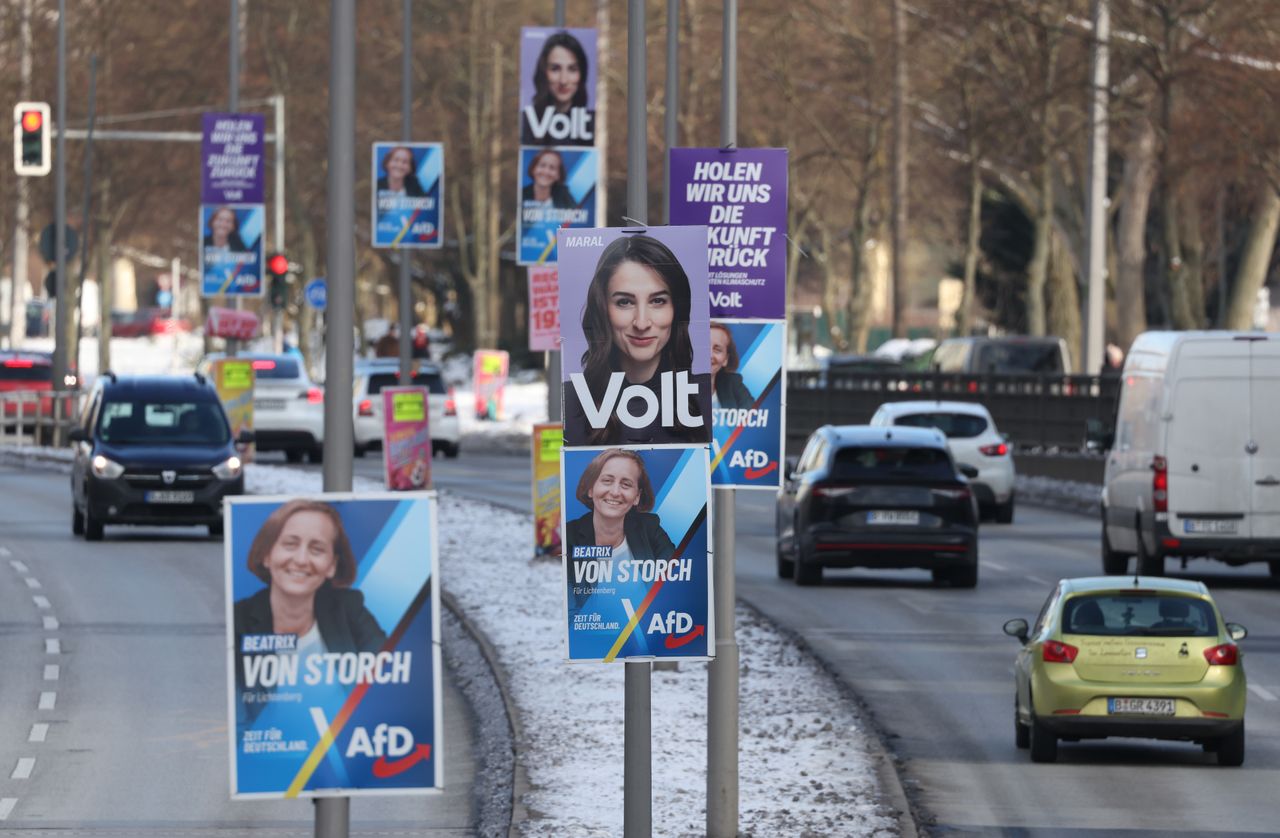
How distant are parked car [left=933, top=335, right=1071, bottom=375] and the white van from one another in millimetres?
24033

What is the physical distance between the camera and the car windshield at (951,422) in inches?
1404

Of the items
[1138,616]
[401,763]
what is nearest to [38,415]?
[1138,616]

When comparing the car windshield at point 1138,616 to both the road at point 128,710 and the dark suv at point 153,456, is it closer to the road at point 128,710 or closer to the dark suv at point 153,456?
the road at point 128,710

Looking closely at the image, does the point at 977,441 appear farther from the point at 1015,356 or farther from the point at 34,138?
the point at 34,138

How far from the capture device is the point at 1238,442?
2609 cm

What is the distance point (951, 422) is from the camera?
3591 centimetres

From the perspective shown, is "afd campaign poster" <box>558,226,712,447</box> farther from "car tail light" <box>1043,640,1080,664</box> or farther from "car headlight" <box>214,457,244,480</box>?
"car headlight" <box>214,457,244,480</box>

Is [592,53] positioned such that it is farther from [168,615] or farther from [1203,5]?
[1203,5]

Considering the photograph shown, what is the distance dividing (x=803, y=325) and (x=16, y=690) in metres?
95.2

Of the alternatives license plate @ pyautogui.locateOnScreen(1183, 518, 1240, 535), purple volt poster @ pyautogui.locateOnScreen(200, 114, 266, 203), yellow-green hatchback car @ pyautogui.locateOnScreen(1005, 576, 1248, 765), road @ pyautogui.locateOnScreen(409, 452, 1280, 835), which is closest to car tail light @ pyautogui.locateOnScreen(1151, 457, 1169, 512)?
license plate @ pyautogui.locateOnScreen(1183, 518, 1240, 535)

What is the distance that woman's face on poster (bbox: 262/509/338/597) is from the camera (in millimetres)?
8047

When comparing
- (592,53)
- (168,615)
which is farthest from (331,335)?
(592,53)

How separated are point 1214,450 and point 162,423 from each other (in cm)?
1170

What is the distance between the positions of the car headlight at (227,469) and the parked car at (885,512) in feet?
22.1
